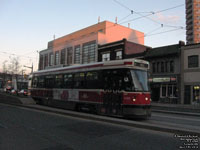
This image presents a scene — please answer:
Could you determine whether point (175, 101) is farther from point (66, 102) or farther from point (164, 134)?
point (164, 134)

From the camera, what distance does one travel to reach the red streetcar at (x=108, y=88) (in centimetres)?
1051

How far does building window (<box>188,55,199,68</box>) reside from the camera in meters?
25.8

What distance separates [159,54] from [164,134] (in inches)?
922

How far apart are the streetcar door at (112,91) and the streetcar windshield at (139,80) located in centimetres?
74

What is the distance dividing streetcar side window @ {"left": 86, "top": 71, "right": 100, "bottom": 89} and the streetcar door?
0.70 metres

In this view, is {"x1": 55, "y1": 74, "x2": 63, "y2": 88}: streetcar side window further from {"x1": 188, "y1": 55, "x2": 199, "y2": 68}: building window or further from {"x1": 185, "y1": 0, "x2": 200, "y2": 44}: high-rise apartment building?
{"x1": 185, "y1": 0, "x2": 200, "y2": 44}: high-rise apartment building

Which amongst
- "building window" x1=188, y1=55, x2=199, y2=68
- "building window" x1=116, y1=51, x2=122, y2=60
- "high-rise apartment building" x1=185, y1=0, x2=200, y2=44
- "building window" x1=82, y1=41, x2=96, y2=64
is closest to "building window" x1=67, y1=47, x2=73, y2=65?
"building window" x1=82, y1=41, x2=96, y2=64

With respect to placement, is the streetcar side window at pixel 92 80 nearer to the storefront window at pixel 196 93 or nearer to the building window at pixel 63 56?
the storefront window at pixel 196 93

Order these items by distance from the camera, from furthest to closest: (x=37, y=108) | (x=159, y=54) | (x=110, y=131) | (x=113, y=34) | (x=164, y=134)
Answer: (x=113, y=34), (x=159, y=54), (x=37, y=108), (x=110, y=131), (x=164, y=134)

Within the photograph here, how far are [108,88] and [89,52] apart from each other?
31.5 m

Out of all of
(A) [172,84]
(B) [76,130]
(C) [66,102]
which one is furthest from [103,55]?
(B) [76,130]

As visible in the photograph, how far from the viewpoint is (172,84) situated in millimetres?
28016

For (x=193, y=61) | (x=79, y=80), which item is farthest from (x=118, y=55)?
(x=79, y=80)

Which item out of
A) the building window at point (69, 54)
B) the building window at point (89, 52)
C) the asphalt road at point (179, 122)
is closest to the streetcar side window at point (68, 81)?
the asphalt road at point (179, 122)
